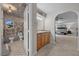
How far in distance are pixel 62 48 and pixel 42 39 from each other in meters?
0.43

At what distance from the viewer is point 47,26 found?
206cm

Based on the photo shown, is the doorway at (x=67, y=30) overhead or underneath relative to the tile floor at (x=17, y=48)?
overhead

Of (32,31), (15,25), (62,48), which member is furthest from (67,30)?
(15,25)

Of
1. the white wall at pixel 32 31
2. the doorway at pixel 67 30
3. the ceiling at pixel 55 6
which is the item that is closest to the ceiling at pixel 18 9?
the white wall at pixel 32 31

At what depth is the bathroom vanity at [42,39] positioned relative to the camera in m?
2.06

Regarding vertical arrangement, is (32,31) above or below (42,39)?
above

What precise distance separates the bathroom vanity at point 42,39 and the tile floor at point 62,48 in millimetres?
83

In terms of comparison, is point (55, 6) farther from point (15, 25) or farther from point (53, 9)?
point (15, 25)

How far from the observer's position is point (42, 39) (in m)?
2.12

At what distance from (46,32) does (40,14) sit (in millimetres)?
368

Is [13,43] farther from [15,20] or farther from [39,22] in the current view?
[39,22]

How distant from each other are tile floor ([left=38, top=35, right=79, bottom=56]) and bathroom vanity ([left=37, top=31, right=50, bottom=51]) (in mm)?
83

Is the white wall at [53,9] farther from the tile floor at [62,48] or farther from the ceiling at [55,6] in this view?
the tile floor at [62,48]

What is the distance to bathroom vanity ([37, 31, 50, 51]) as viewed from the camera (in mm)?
2064
